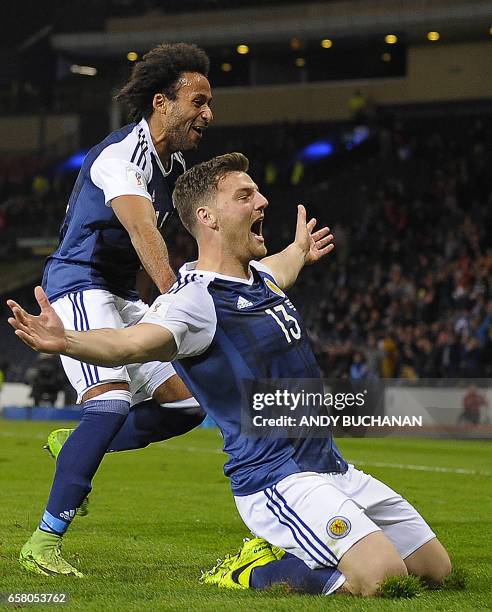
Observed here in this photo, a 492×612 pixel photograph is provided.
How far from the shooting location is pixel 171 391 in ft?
21.0

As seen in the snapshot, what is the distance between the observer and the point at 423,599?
16.1 ft

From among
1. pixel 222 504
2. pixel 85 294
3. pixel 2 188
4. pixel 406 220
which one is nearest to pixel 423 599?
pixel 85 294

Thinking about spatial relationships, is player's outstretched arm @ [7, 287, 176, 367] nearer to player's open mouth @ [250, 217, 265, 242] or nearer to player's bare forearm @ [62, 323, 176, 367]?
player's bare forearm @ [62, 323, 176, 367]

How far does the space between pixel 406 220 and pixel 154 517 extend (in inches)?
863

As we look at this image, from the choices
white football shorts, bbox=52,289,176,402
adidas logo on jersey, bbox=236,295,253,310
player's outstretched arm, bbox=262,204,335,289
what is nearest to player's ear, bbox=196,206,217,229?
adidas logo on jersey, bbox=236,295,253,310

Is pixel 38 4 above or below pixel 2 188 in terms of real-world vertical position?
above

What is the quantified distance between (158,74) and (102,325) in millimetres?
1337

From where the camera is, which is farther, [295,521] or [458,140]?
[458,140]

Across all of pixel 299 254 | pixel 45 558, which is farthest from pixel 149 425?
pixel 299 254

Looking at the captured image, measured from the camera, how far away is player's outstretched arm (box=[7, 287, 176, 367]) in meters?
4.36

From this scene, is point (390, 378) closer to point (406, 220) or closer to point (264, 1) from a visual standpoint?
point (406, 220)

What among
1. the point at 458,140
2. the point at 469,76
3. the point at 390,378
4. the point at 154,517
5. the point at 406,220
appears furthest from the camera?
the point at 469,76

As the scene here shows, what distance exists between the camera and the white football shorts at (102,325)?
6.05 metres

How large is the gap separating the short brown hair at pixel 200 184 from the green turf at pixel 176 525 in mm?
1535
